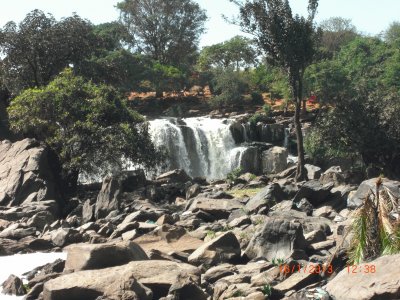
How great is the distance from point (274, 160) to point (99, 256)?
29.0m

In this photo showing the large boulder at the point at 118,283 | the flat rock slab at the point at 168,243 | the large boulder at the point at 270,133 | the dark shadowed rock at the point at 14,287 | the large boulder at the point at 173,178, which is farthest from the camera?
the large boulder at the point at 270,133

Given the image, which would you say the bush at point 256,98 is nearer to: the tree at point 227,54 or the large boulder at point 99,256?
the tree at point 227,54

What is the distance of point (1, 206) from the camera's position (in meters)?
23.3

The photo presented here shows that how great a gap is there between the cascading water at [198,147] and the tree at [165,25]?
1009 inches

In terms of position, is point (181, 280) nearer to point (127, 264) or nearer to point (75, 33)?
point (127, 264)

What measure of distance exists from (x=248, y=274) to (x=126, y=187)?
17.0m

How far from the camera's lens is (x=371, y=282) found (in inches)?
302

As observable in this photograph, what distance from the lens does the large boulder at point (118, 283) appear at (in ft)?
30.9

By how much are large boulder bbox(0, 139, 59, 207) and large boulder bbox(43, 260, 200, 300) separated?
14.3 metres

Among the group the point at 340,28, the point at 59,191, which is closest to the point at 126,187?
the point at 59,191

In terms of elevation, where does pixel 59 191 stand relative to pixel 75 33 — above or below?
below

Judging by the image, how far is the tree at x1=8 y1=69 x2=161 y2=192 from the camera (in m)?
24.9
